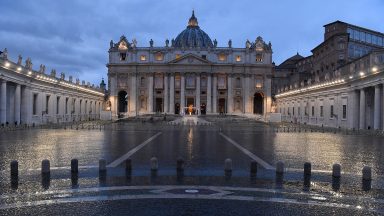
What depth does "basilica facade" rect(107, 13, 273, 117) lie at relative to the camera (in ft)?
398

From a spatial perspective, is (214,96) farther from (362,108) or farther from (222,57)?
(362,108)

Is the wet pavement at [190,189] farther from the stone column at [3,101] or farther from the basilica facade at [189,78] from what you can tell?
the basilica facade at [189,78]

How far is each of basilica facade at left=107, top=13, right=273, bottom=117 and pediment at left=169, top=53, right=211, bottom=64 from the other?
1.16 metres

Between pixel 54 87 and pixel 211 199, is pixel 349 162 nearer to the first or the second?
pixel 211 199

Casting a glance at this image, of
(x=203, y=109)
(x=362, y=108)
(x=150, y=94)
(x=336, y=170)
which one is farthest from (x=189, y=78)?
(x=336, y=170)

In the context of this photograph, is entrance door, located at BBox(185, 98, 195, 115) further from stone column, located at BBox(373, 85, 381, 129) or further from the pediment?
stone column, located at BBox(373, 85, 381, 129)

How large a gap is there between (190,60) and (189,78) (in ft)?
17.7

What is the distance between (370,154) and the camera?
82.3ft

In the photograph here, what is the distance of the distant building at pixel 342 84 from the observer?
175 feet

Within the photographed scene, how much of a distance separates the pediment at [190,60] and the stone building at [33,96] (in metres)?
31.7

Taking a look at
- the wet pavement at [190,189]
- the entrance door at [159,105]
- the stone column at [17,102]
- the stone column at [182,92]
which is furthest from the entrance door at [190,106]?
the wet pavement at [190,189]

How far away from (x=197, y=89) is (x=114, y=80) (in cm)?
2372

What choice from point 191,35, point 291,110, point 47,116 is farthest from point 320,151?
point 191,35

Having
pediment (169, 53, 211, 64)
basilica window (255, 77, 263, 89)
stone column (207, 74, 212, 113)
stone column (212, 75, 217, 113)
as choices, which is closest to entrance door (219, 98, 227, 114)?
stone column (212, 75, 217, 113)
